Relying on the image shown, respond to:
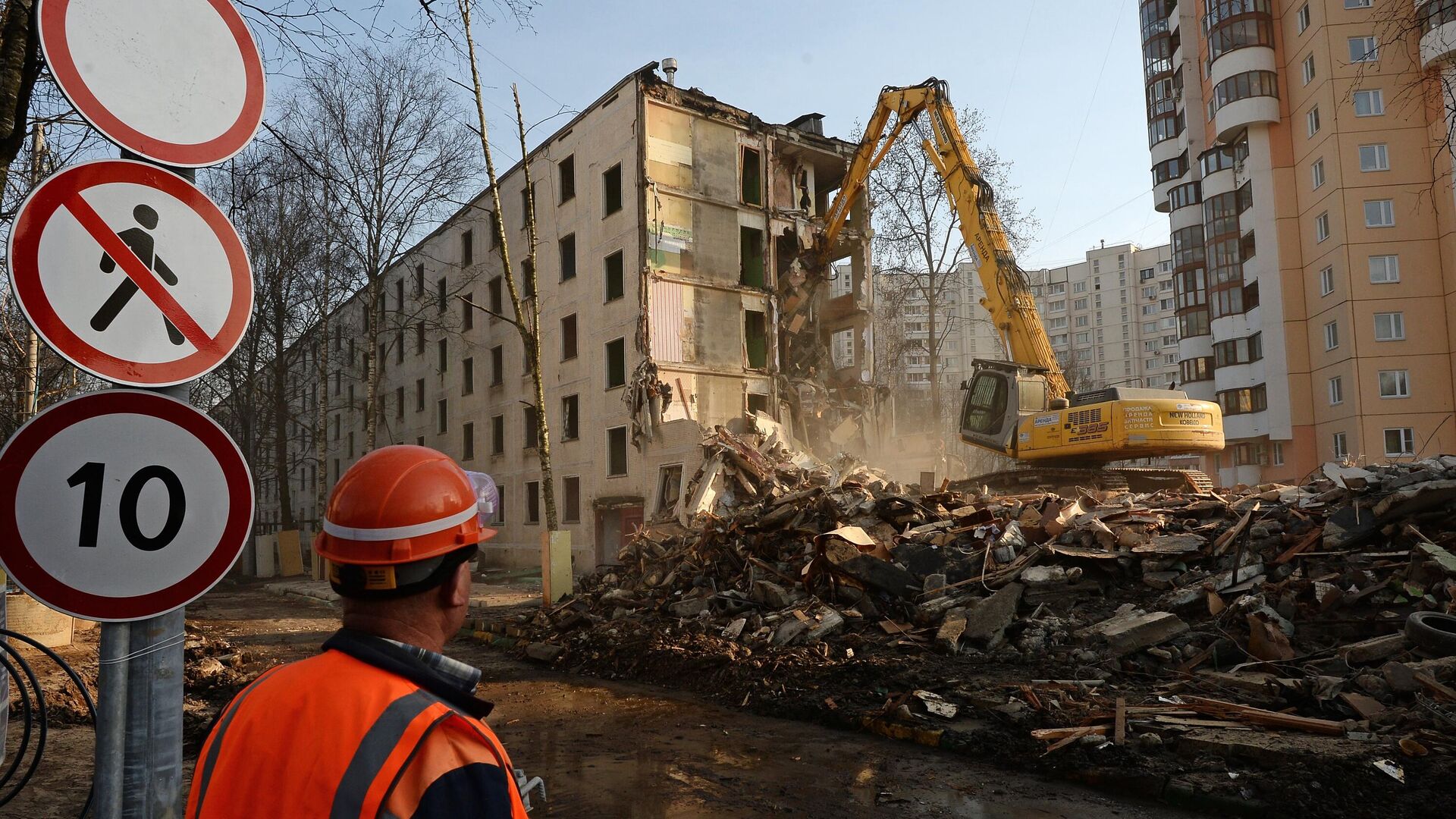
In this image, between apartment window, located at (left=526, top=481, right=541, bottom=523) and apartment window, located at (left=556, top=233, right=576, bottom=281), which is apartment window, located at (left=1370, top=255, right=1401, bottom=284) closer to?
apartment window, located at (left=556, top=233, right=576, bottom=281)

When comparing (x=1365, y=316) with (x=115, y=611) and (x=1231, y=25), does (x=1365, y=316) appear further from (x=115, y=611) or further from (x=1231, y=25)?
(x=115, y=611)

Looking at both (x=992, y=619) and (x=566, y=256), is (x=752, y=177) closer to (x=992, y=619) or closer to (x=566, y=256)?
(x=566, y=256)

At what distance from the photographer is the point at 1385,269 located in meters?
36.0

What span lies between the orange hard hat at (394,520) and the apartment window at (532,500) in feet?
97.6

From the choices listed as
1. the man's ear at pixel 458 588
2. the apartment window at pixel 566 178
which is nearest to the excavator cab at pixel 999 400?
the apartment window at pixel 566 178

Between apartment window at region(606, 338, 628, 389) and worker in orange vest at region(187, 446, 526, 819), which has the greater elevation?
apartment window at region(606, 338, 628, 389)

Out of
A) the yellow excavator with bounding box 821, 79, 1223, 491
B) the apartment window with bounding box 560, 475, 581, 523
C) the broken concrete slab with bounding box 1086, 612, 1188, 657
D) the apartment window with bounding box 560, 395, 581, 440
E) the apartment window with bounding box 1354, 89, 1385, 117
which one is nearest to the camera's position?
the broken concrete slab with bounding box 1086, 612, 1188, 657

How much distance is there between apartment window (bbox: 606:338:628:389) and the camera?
2702 cm

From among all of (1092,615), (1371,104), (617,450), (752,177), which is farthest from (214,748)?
(1371,104)

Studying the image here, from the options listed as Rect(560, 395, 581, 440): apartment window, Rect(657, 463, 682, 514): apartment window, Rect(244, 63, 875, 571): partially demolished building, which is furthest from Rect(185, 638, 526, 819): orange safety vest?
Rect(560, 395, 581, 440): apartment window

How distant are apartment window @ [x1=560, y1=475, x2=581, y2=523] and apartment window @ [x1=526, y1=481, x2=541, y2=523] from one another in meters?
1.86

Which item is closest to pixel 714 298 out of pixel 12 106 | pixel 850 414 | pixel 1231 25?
pixel 850 414

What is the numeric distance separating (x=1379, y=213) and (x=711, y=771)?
40.6m

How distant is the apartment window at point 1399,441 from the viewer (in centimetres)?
3472
